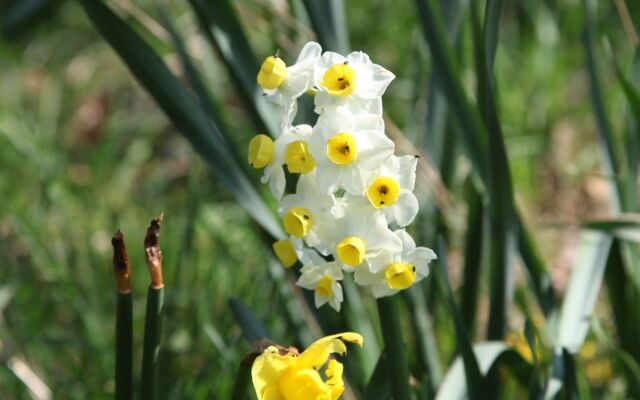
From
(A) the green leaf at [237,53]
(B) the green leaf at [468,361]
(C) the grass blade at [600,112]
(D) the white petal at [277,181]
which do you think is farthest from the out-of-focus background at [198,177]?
(D) the white petal at [277,181]

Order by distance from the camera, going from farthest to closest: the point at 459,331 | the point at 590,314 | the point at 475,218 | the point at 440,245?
the point at 475,218, the point at 590,314, the point at 440,245, the point at 459,331

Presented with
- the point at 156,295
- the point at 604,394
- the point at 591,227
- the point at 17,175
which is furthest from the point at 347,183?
the point at 17,175

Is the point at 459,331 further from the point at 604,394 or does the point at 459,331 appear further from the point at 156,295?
the point at 604,394

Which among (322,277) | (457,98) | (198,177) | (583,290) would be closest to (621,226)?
(583,290)

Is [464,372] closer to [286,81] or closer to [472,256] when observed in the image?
[472,256]

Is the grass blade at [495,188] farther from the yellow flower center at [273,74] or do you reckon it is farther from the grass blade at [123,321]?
the grass blade at [123,321]

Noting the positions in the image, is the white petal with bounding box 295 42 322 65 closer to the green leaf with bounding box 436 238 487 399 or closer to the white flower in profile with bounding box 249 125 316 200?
the white flower in profile with bounding box 249 125 316 200

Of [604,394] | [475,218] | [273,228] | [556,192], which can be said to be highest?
[273,228]

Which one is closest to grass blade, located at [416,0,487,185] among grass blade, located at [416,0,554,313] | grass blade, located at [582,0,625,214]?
grass blade, located at [416,0,554,313]
